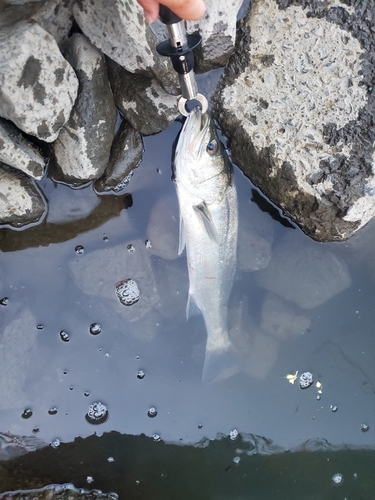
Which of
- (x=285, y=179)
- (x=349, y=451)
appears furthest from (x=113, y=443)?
(x=285, y=179)

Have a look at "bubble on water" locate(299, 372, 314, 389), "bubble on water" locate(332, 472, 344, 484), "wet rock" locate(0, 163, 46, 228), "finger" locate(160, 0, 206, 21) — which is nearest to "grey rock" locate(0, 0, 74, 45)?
"wet rock" locate(0, 163, 46, 228)

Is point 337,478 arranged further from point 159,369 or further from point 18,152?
point 18,152

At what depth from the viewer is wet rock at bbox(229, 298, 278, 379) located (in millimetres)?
3619

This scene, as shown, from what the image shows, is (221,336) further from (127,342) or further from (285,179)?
(285,179)

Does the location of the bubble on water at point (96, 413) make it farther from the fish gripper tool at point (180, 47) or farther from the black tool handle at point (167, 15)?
the black tool handle at point (167, 15)

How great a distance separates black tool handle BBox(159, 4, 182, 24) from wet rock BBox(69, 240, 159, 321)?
191cm

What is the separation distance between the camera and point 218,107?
2.99 meters

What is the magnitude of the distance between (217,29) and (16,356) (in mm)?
2956

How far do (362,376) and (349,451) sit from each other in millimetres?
681

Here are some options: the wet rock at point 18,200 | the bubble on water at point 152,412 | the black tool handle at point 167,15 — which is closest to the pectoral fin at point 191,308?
the bubble on water at point 152,412

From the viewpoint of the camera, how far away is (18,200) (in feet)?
9.95

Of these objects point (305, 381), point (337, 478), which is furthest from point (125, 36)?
point (337, 478)

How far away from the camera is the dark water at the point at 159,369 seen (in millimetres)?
3369

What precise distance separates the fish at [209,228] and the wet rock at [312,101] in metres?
0.38
